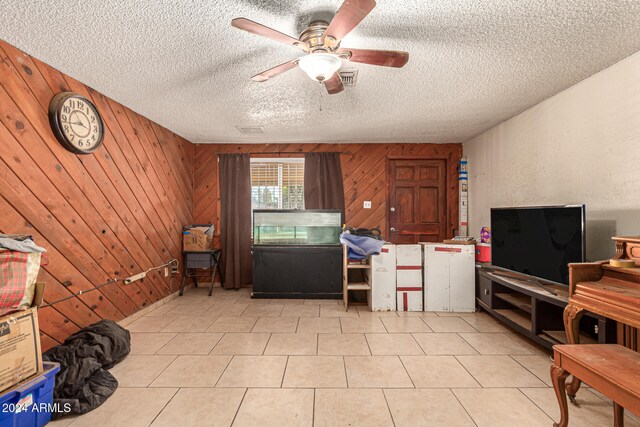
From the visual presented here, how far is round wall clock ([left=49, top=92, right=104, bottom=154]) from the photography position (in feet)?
7.72

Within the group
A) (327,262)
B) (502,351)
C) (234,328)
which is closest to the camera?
(502,351)

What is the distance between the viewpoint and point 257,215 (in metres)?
4.32

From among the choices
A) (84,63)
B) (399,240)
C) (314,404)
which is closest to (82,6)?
(84,63)

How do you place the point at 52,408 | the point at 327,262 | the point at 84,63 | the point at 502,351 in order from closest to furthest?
the point at 52,408
the point at 84,63
the point at 502,351
the point at 327,262

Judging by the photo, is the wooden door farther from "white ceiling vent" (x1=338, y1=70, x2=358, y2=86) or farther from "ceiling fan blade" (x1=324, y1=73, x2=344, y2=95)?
"ceiling fan blade" (x1=324, y1=73, x2=344, y2=95)

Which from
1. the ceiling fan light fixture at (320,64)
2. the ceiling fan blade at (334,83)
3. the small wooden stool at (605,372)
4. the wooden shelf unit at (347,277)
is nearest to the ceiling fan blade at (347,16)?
the ceiling fan light fixture at (320,64)

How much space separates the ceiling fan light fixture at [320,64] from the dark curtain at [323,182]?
9.76 feet

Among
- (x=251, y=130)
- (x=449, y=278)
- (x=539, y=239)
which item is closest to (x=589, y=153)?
(x=539, y=239)

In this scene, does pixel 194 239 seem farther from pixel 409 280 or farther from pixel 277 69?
pixel 277 69

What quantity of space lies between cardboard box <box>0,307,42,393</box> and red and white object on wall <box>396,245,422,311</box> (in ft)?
10.3

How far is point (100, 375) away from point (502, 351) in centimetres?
306

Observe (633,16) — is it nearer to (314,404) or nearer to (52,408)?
(314,404)

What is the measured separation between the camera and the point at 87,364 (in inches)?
80.4

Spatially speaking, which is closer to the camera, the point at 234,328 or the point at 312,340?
the point at 312,340
